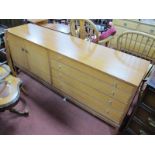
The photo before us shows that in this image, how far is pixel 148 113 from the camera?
1.15m

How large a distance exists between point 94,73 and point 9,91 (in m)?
0.87

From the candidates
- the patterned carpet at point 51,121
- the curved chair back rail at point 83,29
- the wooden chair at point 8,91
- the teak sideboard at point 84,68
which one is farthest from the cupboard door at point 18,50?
the curved chair back rail at point 83,29

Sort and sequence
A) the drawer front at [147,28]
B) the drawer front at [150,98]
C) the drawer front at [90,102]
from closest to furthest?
the drawer front at [150,98], the drawer front at [90,102], the drawer front at [147,28]

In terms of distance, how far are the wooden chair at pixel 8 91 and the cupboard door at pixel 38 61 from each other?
0.33m

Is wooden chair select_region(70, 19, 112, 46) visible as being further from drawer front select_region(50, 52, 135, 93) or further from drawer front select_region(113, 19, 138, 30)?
drawer front select_region(113, 19, 138, 30)

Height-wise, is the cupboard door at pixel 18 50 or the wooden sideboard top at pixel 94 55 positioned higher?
the wooden sideboard top at pixel 94 55

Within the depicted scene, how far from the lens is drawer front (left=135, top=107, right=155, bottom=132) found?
1143mm

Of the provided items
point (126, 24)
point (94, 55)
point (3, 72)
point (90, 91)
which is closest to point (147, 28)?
point (126, 24)

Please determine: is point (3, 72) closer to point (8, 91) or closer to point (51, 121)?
point (8, 91)

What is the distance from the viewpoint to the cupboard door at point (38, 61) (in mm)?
1595

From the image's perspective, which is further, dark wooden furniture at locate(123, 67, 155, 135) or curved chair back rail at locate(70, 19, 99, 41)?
curved chair back rail at locate(70, 19, 99, 41)

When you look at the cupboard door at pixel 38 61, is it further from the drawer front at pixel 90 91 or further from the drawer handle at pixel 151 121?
the drawer handle at pixel 151 121

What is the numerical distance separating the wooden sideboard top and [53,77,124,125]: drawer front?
33 cm

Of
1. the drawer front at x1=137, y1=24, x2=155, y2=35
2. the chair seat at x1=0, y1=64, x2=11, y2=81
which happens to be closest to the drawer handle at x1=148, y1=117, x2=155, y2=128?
the chair seat at x1=0, y1=64, x2=11, y2=81
